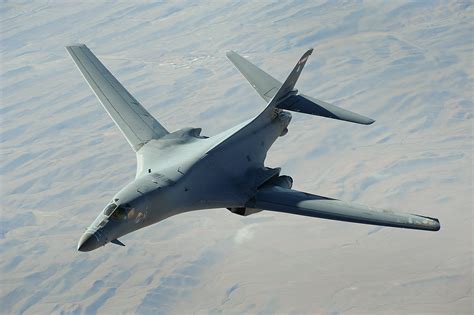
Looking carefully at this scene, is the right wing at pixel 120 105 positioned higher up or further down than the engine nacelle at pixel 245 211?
higher up

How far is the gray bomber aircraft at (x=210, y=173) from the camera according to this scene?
114 feet

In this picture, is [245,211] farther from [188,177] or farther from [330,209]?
[330,209]

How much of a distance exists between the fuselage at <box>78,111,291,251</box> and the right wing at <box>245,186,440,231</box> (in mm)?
1035

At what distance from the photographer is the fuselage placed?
111 feet

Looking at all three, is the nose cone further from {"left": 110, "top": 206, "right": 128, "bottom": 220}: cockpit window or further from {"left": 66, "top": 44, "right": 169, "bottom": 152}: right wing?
{"left": 66, "top": 44, "right": 169, "bottom": 152}: right wing

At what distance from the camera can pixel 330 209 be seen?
38.1m

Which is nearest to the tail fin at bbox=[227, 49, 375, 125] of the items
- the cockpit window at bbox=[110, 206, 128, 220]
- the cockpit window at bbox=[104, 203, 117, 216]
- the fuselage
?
the fuselage

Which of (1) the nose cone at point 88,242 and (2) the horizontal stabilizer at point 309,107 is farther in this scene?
(2) the horizontal stabilizer at point 309,107

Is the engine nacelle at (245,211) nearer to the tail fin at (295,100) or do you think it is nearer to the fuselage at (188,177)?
the fuselage at (188,177)

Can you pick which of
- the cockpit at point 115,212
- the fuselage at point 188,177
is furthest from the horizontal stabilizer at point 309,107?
the cockpit at point 115,212

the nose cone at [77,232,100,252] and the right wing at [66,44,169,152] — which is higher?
the right wing at [66,44,169,152]

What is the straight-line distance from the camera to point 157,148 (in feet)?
139

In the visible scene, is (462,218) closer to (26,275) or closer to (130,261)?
(130,261)

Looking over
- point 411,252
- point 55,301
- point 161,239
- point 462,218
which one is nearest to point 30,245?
point 55,301
